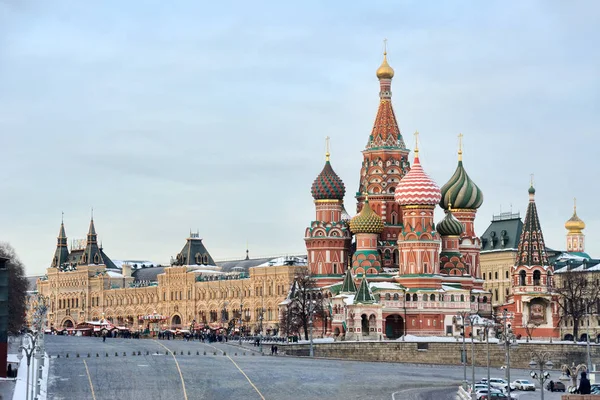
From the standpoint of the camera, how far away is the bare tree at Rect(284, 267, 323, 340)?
395 feet

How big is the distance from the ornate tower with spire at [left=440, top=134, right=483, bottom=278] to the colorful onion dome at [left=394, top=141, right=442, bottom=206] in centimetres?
936

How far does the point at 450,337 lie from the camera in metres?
116

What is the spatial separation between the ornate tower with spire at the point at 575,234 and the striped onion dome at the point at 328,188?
47.2 metres

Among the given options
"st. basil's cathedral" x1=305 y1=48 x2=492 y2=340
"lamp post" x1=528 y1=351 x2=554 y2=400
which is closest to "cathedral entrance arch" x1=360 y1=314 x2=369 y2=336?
"st. basil's cathedral" x1=305 y1=48 x2=492 y2=340

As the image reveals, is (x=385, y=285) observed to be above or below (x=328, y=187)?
below

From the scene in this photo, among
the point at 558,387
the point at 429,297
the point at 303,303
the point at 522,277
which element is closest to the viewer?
the point at 558,387

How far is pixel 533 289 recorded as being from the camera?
401 feet

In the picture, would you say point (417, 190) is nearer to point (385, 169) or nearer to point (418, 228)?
point (418, 228)

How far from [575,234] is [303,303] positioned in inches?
2257

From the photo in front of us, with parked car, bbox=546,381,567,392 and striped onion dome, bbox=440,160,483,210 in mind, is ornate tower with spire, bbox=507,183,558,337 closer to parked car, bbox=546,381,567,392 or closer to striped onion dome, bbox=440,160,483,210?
striped onion dome, bbox=440,160,483,210

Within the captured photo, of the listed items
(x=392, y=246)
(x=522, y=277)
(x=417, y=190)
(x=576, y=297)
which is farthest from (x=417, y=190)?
(x=576, y=297)

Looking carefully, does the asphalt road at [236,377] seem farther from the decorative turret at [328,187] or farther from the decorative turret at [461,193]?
the decorative turret at [461,193]

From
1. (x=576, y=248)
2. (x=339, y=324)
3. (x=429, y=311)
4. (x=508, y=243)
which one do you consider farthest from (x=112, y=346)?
(x=576, y=248)

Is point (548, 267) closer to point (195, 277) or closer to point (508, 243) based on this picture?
point (508, 243)
